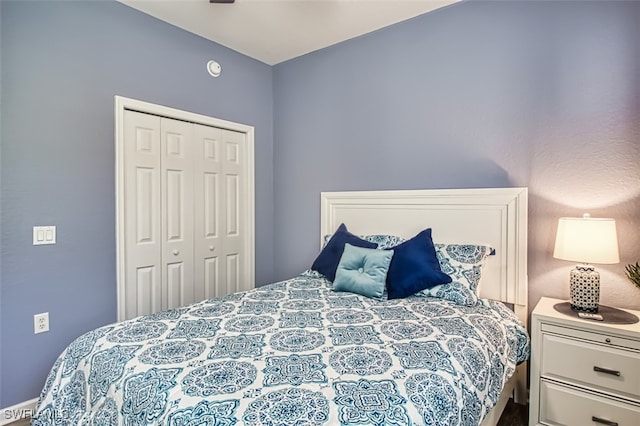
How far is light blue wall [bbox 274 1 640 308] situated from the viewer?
1996 mm

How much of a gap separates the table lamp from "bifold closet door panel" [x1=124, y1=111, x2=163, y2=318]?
2.72 meters

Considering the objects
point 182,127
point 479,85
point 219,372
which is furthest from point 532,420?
point 182,127

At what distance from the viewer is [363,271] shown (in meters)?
2.30

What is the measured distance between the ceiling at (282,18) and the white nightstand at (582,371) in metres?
2.25

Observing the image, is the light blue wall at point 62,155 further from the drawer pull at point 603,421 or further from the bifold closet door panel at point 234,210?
the drawer pull at point 603,421

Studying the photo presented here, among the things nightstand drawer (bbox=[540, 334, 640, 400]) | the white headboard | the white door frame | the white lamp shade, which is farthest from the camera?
the white door frame

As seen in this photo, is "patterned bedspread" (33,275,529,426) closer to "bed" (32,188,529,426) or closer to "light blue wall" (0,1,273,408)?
"bed" (32,188,529,426)

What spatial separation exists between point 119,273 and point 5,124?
3.70 feet

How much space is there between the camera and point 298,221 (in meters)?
3.52

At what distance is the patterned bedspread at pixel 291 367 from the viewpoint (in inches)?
41.3

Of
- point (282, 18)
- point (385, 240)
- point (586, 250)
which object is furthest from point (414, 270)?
point (282, 18)

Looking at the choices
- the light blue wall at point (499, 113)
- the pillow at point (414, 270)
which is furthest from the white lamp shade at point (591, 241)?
the pillow at point (414, 270)

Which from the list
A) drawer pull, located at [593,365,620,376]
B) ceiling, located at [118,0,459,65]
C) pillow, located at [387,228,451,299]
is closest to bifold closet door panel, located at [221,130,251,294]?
ceiling, located at [118,0,459,65]

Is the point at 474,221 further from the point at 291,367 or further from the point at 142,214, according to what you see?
the point at 142,214
